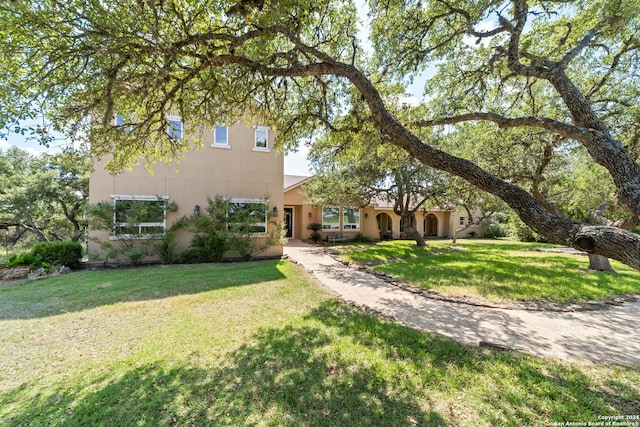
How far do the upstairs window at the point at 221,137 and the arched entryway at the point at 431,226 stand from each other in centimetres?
2235

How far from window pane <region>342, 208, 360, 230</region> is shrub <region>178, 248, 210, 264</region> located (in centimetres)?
1150

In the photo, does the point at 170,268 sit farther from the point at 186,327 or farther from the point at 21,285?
the point at 186,327

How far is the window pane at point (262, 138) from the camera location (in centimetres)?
1195

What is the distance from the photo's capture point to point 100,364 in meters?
3.30

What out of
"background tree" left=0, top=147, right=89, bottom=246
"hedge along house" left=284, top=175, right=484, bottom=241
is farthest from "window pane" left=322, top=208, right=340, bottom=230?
"background tree" left=0, top=147, right=89, bottom=246

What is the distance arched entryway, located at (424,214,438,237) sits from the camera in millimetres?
26578

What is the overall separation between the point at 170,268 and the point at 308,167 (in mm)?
9694

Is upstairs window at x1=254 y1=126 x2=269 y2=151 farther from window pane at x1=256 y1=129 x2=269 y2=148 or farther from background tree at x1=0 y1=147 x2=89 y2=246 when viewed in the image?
background tree at x1=0 y1=147 x2=89 y2=246

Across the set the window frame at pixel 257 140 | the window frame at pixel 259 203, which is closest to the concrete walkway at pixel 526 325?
the window frame at pixel 259 203

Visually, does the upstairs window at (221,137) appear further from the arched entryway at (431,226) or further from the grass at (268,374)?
the arched entryway at (431,226)

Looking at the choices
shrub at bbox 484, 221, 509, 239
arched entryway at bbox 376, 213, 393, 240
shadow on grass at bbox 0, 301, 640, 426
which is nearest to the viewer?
shadow on grass at bbox 0, 301, 640, 426

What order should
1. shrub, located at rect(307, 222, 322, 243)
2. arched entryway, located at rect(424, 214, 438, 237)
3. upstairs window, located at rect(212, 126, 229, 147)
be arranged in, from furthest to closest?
arched entryway, located at rect(424, 214, 438, 237) < shrub, located at rect(307, 222, 322, 243) < upstairs window, located at rect(212, 126, 229, 147)

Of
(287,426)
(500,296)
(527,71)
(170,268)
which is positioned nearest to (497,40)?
(527,71)

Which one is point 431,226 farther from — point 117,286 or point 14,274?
point 14,274
